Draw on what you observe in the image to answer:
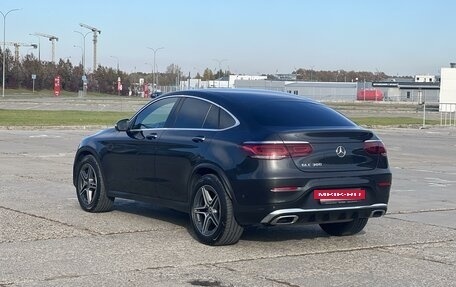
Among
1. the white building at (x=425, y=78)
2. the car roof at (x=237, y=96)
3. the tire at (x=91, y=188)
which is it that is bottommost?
the white building at (x=425, y=78)

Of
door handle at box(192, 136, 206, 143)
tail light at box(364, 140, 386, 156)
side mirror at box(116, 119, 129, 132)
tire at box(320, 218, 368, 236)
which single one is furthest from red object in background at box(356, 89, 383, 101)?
door handle at box(192, 136, 206, 143)

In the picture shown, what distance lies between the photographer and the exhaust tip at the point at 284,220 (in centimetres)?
814

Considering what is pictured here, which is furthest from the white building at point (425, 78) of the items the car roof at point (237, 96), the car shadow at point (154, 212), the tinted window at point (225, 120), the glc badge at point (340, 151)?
the glc badge at point (340, 151)

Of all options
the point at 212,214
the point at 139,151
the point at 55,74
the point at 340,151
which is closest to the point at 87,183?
the point at 139,151

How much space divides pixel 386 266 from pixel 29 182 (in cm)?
787

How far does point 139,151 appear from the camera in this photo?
9.82 metres

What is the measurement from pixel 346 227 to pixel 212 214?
5.32 ft

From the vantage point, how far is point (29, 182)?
1397 centimetres

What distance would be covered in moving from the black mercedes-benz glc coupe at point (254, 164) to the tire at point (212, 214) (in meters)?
0.01

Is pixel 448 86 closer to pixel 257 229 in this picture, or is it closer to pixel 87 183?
pixel 87 183

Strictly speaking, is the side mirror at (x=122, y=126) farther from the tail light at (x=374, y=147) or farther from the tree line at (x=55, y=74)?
the tree line at (x=55, y=74)

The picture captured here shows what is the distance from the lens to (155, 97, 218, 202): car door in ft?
29.1

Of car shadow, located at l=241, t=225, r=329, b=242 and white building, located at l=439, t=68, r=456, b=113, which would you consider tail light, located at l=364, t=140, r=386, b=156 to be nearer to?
car shadow, located at l=241, t=225, r=329, b=242

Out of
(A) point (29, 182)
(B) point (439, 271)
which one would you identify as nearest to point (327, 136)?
(B) point (439, 271)
